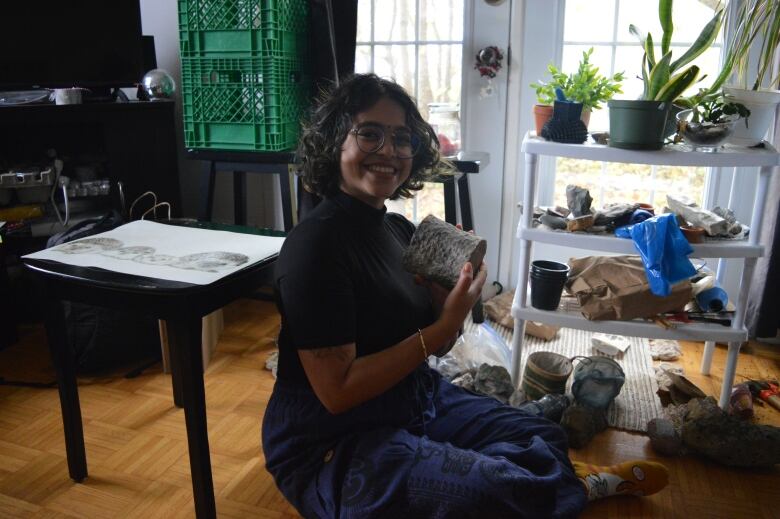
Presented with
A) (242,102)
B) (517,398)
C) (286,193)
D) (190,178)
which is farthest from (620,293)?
(190,178)

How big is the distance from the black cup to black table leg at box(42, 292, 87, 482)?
1307 millimetres

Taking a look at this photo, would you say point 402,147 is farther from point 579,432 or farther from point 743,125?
point 743,125

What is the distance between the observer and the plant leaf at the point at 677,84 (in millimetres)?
1710

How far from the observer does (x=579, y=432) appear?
178 centimetres

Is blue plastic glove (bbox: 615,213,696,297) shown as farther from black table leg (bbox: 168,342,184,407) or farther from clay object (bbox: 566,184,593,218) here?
black table leg (bbox: 168,342,184,407)

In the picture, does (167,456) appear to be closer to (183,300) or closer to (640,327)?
(183,300)

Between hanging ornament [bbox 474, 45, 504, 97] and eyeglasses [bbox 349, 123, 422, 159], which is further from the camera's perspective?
hanging ornament [bbox 474, 45, 504, 97]

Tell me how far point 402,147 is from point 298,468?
66 cm

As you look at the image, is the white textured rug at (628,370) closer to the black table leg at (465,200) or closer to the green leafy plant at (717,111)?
the black table leg at (465,200)

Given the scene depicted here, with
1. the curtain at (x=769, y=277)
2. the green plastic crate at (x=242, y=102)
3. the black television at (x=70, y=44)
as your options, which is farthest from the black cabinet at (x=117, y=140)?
the curtain at (x=769, y=277)

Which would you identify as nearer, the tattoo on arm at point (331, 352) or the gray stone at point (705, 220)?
the tattoo on arm at point (331, 352)

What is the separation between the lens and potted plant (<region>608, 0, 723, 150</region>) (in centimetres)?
172

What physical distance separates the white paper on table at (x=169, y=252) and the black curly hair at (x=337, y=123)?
0.24 metres

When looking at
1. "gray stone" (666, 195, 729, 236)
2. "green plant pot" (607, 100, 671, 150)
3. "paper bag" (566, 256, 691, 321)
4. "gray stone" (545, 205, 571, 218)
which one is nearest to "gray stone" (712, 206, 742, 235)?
"gray stone" (666, 195, 729, 236)
